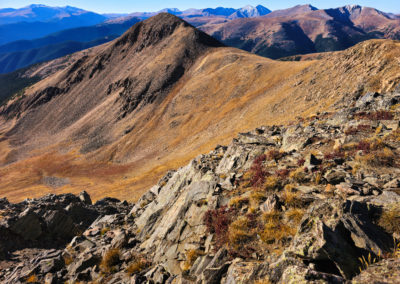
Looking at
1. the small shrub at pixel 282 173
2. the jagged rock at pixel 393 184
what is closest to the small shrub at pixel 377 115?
→ the jagged rock at pixel 393 184

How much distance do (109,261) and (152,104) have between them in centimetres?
5977

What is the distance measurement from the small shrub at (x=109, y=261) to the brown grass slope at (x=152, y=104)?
2271 centimetres

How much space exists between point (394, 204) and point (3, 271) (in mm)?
21133

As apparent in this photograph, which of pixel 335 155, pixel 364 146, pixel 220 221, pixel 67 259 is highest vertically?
pixel 364 146

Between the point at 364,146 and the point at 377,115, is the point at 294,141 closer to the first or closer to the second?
the point at 364,146

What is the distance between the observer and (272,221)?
8586 mm

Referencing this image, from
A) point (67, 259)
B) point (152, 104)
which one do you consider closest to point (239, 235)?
point (67, 259)

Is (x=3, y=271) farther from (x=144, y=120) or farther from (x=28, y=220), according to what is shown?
(x=144, y=120)

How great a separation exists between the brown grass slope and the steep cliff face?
58.6ft

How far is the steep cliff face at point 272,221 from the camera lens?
6.14m

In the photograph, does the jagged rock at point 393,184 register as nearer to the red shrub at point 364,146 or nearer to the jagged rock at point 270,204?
the red shrub at point 364,146

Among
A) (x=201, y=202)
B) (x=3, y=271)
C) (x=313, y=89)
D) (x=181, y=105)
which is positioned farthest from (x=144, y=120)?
(x=201, y=202)

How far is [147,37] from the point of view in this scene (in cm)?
9025

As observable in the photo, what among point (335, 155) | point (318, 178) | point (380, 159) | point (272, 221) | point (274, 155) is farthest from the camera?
point (274, 155)
